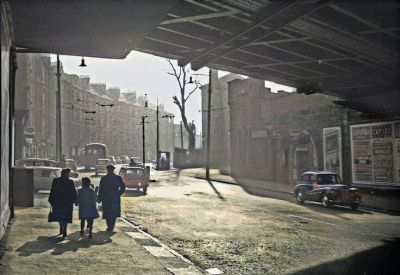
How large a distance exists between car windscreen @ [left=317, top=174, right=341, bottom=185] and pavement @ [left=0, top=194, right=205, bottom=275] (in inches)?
380

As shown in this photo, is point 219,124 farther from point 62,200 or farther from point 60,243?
point 60,243

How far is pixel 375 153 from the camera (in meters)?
22.8

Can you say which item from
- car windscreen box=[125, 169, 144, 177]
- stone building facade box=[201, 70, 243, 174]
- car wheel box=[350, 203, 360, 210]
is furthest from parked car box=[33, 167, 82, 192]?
stone building facade box=[201, 70, 243, 174]

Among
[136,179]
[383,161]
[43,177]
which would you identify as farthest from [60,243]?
[383,161]

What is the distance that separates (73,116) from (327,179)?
64304 millimetres

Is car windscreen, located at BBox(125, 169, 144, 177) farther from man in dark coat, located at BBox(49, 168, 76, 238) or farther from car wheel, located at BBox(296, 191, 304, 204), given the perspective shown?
man in dark coat, located at BBox(49, 168, 76, 238)

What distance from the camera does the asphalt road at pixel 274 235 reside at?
816 centimetres

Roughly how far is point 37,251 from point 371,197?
17678 mm

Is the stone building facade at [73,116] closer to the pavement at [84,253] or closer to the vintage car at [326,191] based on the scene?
the vintage car at [326,191]

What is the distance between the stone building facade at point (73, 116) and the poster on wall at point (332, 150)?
24.9 metres

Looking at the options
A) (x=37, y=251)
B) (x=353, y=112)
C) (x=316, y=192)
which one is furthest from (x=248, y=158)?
(x=37, y=251)

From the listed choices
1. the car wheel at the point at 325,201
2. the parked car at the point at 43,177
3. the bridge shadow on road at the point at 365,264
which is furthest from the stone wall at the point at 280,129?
the parked car at the point at 43,177

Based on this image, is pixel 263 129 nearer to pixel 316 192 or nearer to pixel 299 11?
pixel 316 192

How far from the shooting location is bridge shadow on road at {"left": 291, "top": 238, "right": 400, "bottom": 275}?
24.8 feet
